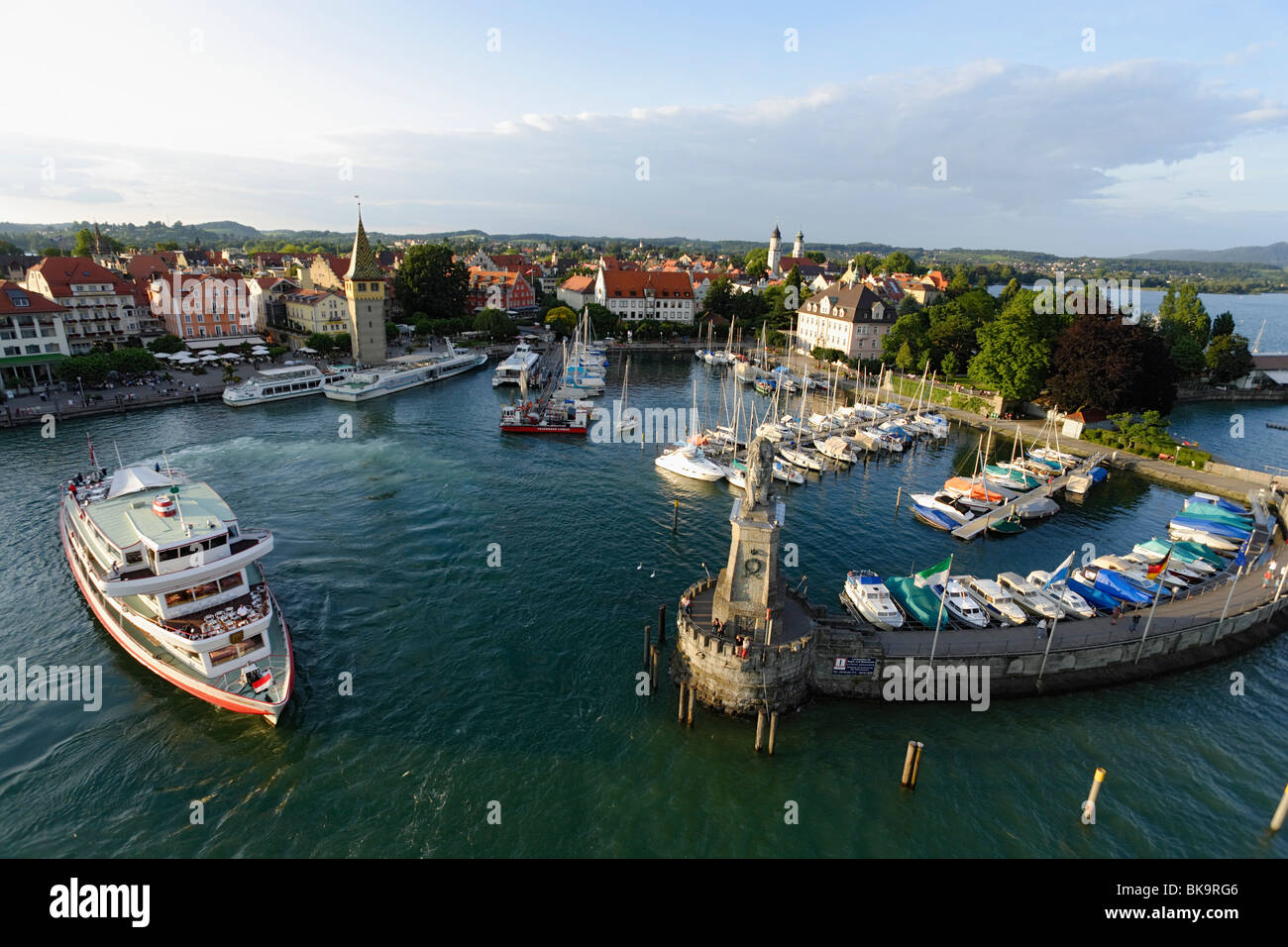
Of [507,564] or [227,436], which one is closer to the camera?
[507,564]

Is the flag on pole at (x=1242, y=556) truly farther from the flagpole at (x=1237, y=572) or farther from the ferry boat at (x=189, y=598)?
the ferry boat at (x=189, y=598)

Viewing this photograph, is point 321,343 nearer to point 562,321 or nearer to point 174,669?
point 562,321

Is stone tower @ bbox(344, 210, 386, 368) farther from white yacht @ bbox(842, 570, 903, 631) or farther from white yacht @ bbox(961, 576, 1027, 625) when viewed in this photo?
white yacht @ bbox(961, 576, 1027, 625)

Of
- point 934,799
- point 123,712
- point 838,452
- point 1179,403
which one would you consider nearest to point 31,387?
point 123,712

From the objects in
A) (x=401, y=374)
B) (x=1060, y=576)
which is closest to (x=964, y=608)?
(x=1060, y=576)

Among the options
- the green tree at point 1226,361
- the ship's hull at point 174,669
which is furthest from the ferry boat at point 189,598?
the green tree at point 1226,361

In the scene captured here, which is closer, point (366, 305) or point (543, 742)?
→ point (543, 742)
